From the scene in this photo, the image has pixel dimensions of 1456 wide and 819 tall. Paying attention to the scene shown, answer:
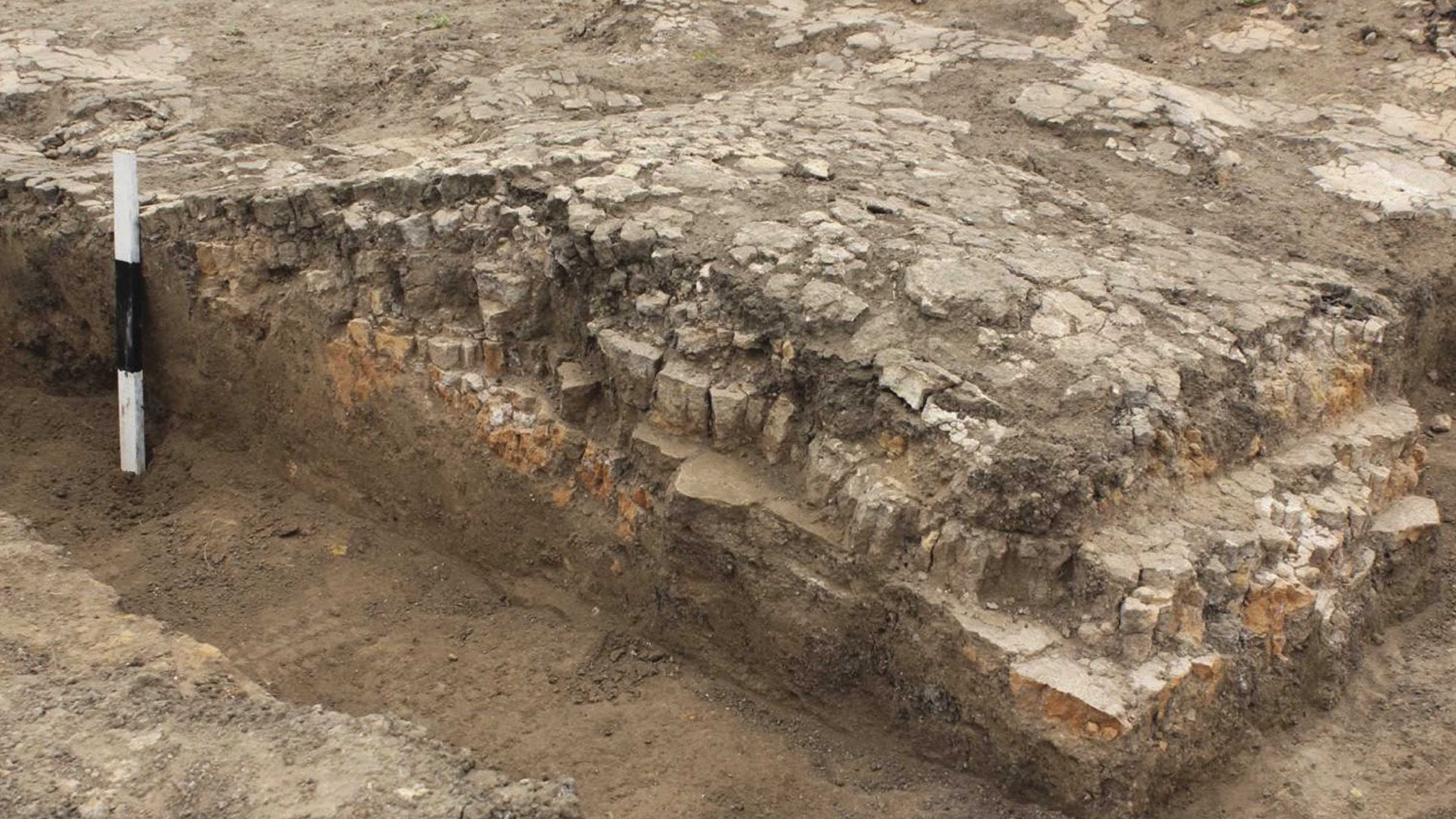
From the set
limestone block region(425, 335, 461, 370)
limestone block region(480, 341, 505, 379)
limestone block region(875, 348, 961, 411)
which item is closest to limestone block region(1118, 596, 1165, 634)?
limestone block region(875, 348, 961, 411)

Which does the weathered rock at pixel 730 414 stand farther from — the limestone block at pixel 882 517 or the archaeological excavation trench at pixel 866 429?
the limestone block at pixel 882 517

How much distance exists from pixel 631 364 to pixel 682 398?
23 cm

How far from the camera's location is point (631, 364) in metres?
3.94

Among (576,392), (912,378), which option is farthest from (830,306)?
(576,392)

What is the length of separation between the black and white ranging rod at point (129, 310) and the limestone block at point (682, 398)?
7.53 ft

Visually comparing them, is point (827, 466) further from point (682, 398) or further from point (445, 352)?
point (445, 352)

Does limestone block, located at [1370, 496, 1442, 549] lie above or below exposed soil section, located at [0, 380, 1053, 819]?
above

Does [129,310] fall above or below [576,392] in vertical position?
→ below

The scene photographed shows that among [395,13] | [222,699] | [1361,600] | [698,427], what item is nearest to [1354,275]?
[1361,600]

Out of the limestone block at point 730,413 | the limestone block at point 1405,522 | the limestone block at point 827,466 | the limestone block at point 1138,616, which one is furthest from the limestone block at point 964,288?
the limestone block at point 1405,522

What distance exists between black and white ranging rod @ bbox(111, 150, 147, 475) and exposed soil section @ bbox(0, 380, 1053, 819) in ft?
0.43

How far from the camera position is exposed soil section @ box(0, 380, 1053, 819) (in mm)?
3543

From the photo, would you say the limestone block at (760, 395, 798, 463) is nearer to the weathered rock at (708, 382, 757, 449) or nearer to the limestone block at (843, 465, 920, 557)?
the weathered rock at (708, 382, 757, 449)

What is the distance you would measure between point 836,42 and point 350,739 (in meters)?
4.22
